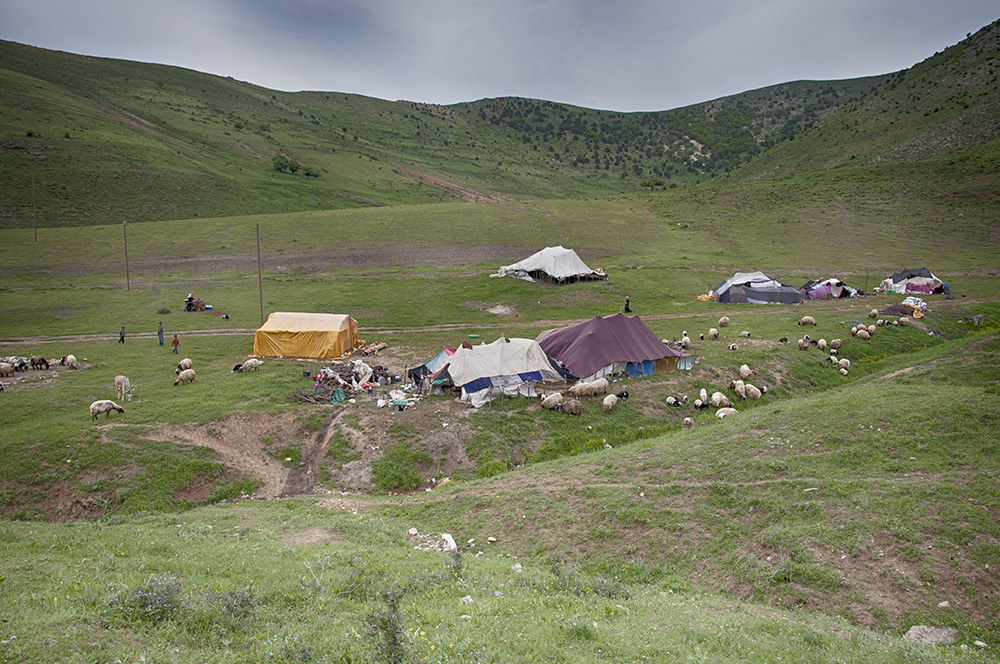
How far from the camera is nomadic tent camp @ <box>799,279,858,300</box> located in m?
49.7

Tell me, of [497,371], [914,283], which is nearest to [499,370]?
[497,371]

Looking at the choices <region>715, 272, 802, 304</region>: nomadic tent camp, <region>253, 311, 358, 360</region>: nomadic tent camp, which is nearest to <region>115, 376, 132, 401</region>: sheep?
<region>253, 311, 358, 360</region>: nomadic tent camp

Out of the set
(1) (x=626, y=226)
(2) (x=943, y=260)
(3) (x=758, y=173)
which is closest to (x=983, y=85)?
(3) (x=758, y=173)

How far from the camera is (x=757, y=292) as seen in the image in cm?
4934

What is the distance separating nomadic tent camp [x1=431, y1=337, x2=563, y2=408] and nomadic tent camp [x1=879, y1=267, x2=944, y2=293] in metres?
41.7

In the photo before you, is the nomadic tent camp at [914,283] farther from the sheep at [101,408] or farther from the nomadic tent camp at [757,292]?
the sheep at [101,408]

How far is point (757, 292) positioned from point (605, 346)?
2731 centimetres

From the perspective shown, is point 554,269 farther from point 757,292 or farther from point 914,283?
point 914,283

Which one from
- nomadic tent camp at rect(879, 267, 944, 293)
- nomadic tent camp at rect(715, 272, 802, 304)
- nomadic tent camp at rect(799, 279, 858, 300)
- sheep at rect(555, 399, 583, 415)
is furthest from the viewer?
nomadic tent camp at rect(799, 279, 858, 300)

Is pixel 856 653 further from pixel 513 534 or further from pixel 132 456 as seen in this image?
pixel 132 456

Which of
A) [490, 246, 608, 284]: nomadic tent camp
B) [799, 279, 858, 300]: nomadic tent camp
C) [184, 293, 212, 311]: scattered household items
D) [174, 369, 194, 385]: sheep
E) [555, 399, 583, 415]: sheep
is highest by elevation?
[490, 246, 608, 284]: nomadic tent camp

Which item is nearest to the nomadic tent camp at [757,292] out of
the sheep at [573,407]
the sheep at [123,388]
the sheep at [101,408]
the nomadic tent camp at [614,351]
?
the nomadic tent camp at [614,351]

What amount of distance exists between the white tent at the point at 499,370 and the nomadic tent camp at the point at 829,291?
34237 millimetres

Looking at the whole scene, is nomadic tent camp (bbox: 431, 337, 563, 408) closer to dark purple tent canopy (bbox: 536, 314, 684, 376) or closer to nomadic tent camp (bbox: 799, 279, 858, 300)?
dark purple tent canopy (bbox: 536, 314, 684, 376)
